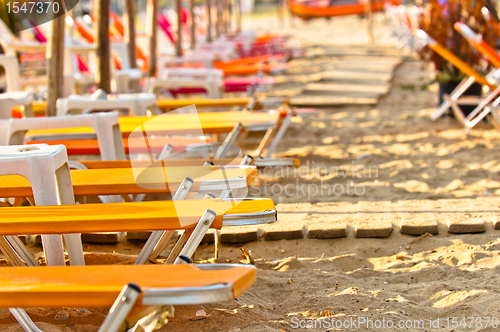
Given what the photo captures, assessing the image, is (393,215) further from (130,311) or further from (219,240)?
(130,311)

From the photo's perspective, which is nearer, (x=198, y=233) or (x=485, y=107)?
(x=198, y=233)

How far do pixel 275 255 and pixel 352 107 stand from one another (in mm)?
4299

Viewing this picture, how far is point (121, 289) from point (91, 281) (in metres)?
0.12

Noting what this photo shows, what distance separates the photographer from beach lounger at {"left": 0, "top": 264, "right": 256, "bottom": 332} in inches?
52.8

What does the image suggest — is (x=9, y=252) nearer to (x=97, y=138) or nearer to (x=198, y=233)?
(x=198, y=233)

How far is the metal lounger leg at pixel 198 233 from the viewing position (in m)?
1.79

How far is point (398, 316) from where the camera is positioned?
76.2 inches

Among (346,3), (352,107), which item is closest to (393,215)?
(352,107)

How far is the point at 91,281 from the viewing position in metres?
1.43

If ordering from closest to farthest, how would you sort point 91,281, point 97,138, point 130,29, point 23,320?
point 91,281 < point 23,320 < point 97,138 < point 130,29

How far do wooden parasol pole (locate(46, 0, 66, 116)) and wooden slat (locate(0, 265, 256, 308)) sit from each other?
2512 millimetres

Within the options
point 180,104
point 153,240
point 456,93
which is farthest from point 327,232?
point 456,93

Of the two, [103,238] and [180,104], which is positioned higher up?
[180,104]

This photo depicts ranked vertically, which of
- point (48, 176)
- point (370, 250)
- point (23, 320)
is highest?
point (48, 176)
